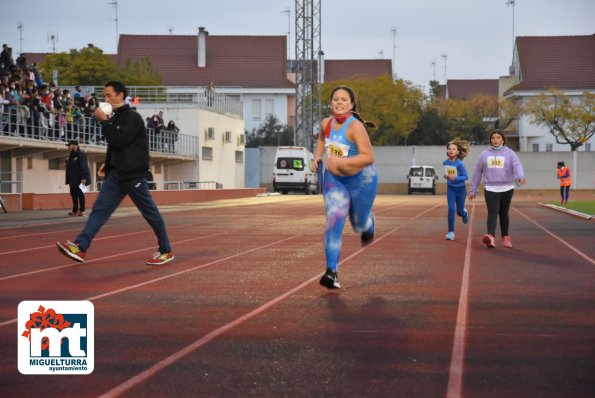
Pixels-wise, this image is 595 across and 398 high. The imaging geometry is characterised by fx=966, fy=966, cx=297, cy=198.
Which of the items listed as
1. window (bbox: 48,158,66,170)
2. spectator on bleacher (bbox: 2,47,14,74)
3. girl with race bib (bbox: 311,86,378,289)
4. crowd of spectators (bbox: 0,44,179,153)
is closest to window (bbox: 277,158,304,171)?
crowd of spectators (bbox: 0,44,179,153)

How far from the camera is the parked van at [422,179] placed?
207 feet

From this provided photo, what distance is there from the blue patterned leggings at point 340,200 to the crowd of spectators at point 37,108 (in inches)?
752

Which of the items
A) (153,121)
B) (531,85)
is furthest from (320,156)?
(531,85)

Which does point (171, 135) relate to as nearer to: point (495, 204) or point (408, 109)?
point (495, 204)

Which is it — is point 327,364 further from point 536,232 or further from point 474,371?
point 536,232

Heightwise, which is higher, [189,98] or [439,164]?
[189,98]

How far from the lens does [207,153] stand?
52.9 metres

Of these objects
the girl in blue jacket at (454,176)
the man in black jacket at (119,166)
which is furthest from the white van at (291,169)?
the man in black jacket at (119,166)

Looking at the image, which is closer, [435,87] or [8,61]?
[8,61]

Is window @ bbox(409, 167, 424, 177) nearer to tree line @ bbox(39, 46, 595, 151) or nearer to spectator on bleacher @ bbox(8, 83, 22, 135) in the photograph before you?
tree line @ bbox(39, 46, 595, 151)

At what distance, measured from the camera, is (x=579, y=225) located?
21.0 metres

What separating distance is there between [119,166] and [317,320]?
14.5ft

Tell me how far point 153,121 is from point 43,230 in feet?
80.8

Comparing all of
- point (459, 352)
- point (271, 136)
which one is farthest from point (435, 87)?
point (459, 352)
